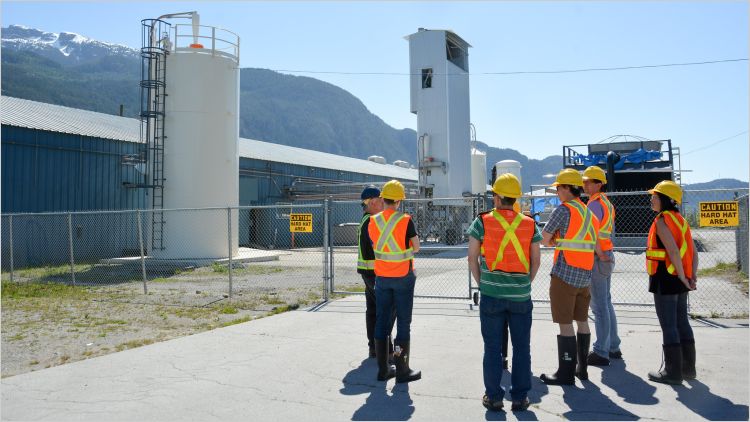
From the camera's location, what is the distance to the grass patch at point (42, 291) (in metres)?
12.9

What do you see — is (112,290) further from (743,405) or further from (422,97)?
(422,97)

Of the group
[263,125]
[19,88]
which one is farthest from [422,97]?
[263,125]

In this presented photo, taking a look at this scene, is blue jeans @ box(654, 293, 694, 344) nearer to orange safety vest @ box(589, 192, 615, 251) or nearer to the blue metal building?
orange safety vest @ box(589, 192, 615, 251)

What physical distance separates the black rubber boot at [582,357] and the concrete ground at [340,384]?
0.11m

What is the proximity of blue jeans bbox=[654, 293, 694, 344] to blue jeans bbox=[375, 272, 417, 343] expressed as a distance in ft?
8.33

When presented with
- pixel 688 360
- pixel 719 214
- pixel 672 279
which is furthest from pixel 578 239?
pixel 719 214

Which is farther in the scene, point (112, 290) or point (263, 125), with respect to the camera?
point (263, 125)

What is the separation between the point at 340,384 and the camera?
5.73m

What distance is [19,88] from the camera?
368 ft

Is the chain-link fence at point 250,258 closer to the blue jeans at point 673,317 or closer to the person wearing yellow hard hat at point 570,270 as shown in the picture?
the blue jeans at point 673,317

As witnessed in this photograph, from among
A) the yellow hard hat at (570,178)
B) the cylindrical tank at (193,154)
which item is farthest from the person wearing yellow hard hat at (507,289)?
the cylindrical tank at (193,154)

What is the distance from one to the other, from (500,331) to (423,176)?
76.3 feet

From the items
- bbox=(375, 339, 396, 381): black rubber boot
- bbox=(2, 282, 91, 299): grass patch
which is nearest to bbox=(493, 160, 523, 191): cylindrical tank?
bbox=(2, 282, 91, 299): grass patch

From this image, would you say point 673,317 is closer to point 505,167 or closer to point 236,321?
point 236,321
